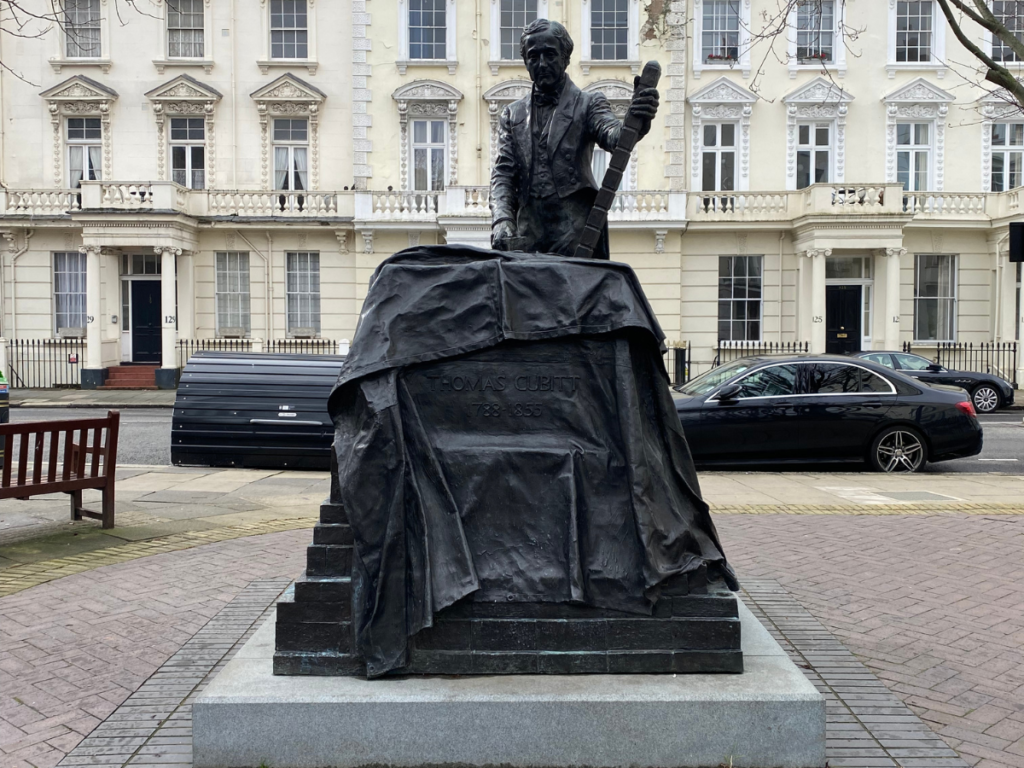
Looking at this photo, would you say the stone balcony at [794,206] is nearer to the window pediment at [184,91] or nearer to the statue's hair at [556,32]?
the window pediment at [184,91]

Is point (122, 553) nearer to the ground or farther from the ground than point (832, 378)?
nearer to the ground

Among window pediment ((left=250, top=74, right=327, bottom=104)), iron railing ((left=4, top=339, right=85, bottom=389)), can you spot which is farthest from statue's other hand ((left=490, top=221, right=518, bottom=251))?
iron railing ((left=4, top=339, right=85, bottom=389))

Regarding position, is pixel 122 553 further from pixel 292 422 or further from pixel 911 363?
pixel 911 363

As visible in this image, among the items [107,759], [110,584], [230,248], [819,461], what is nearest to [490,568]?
[107,759]

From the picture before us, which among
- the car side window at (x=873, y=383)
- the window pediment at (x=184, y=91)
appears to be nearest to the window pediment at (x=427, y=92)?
the window pediment at (x=184, y=91)

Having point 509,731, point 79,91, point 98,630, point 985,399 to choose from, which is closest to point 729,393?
point 98,630

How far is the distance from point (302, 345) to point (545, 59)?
1025 inches

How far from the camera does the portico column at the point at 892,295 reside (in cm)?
2816

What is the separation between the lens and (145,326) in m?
30.0

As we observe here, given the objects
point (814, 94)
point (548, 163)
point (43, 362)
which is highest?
point (814, 94)

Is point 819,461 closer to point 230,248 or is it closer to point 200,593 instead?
point 200,593

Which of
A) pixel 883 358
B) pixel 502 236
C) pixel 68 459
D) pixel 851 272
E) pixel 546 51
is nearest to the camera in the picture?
pixel 546 51

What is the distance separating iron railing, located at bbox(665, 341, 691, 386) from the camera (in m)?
26.5

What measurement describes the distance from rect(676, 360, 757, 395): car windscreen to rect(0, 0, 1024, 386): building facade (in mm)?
16240
